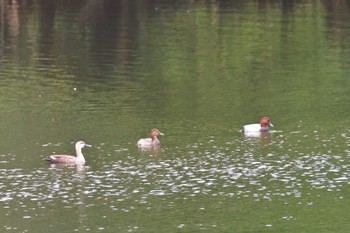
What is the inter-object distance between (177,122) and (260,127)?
378cm

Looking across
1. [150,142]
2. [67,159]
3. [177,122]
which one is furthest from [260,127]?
[67,159]

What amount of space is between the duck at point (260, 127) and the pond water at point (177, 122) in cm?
40

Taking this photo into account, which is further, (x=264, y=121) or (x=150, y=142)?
(x=264, y=121)

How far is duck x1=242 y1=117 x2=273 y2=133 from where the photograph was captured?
40375 mm

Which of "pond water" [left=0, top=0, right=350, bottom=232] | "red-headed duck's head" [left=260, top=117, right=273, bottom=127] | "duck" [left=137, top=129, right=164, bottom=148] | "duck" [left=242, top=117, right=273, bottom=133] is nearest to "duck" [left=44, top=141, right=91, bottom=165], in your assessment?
"pond water" [left=0, top=0, right=350, bottom=232]

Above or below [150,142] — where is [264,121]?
above

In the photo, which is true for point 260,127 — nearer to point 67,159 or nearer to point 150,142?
point 150,142

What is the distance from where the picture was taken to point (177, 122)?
4294 cm

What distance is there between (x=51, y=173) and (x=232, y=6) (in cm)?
5838

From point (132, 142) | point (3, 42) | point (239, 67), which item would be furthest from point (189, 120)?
point (3, 42)

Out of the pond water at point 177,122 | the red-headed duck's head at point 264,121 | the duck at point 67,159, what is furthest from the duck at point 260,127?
the duck at point 67,159

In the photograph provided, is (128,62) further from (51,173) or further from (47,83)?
(51,173)

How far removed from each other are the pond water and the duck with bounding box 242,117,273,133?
0.40 m

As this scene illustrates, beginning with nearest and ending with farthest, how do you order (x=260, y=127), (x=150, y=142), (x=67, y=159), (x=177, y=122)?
1. (x=67, y=159)
2. (x=150, y=142)
3. (x=260, y=127)
4. (x=177, y=122)
